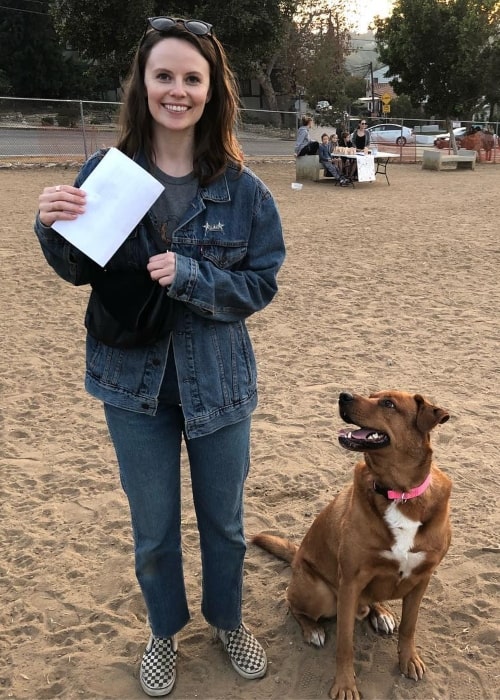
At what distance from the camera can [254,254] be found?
2104mm

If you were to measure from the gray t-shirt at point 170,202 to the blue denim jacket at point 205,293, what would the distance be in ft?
0.10

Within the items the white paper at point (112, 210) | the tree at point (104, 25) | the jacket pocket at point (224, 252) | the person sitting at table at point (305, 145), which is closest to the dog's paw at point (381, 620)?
the jacket pocket at point (224, 252)

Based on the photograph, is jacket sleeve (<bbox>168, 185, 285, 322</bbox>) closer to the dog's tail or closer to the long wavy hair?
the long wavy hair

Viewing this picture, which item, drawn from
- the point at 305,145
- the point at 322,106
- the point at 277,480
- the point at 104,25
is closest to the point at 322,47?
the point at 322,106

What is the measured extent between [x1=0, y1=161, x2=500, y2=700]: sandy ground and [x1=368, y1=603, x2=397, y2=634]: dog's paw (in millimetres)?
49

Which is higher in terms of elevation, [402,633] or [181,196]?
[181,196]

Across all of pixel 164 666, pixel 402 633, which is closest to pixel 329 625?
pixel 402 633

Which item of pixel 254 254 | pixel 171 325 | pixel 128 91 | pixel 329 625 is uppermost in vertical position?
pixel 128 91

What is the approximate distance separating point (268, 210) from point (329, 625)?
1.95 meters

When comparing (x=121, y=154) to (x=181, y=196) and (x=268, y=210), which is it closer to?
(x=181, y=196)

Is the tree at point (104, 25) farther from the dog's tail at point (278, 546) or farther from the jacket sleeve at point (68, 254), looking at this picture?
the jacket sleeve at point (68, 254)

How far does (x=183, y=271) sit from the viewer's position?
73.7 inches

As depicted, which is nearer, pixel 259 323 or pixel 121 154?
pixel 121 154

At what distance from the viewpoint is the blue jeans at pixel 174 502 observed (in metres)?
2.14
